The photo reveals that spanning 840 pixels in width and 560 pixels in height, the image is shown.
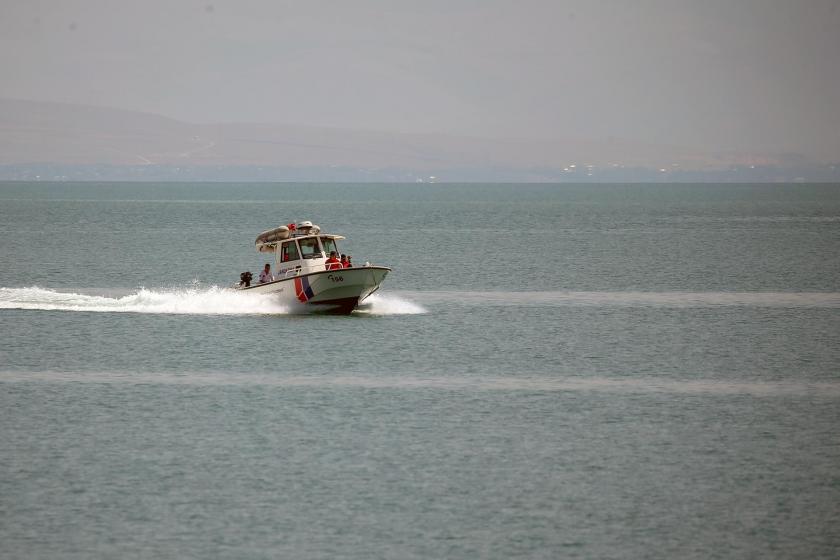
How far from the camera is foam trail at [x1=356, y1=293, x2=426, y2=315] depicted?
63531 mm

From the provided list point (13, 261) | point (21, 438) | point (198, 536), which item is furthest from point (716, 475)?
point (13, 261)

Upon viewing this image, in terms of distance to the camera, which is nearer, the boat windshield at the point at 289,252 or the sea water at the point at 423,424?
the sea water at the point at 423,424

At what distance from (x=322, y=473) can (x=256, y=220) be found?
559 feet

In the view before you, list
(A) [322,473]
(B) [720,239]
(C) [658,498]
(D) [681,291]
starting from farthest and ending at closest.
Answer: (B) [720,239]
(D) [681,291]
(A) [322,473]
(C) [658,498]

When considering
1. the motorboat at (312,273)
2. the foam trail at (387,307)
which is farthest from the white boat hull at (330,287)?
the foam trail at (387,307)

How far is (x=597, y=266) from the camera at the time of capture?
3912 inches

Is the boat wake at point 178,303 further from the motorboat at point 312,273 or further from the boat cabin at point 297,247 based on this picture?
the boat cabin at point 297,247

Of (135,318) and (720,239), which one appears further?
(720,239)

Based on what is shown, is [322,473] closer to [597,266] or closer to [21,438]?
[21,438]

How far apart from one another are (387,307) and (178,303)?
36.7ft

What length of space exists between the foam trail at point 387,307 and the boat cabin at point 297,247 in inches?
211

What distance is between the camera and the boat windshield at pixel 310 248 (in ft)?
190

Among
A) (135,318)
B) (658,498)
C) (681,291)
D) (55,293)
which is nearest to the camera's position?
(658,498)

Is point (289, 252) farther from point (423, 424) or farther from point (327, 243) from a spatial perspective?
point (423, 424)
